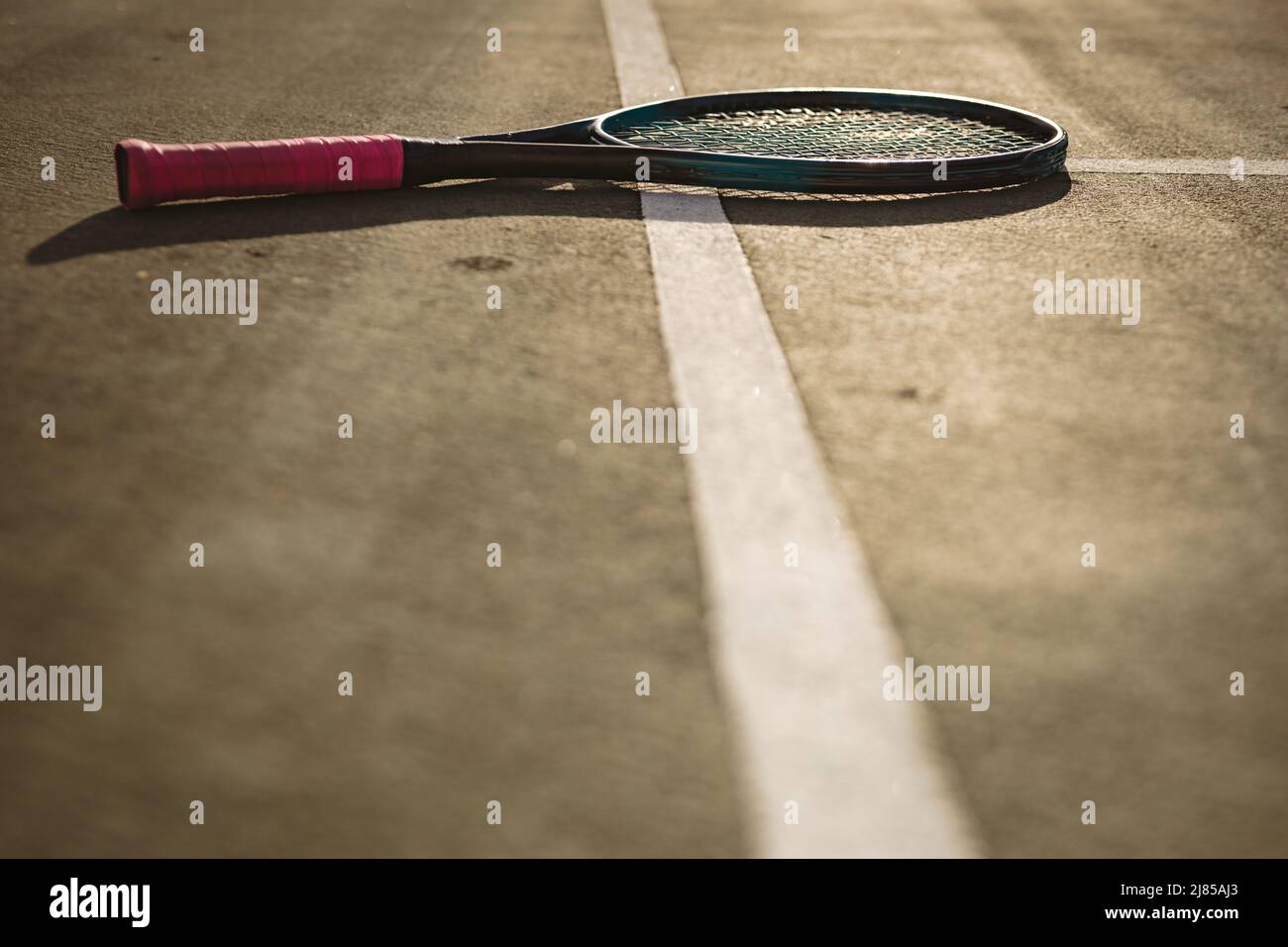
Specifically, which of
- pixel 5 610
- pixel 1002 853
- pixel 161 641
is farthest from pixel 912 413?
pixel 5 610

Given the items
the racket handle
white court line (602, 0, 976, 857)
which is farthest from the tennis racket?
white court line (602, 0, 976, 857)

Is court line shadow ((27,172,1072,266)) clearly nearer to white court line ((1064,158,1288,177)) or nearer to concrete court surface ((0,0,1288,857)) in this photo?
concrete court surface ((0,0,1288,857))

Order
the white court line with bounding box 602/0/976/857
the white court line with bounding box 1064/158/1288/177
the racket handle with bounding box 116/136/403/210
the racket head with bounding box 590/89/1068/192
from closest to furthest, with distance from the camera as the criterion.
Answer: the white court line with bounding box 602/0/976/857, the racket handle with bounding box 116/136/403/210, the racket head with bounding box 590/89/1068/192, the white court line with bounding box 1064/158/1288/177

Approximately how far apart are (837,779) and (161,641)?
3.66 ft

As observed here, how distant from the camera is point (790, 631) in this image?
243 cm

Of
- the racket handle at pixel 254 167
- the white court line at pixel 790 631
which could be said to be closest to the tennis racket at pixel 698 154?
the racket handle at pixel 254 167

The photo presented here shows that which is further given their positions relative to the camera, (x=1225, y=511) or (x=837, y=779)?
(x=1225, y=511)

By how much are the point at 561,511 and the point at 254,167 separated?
8.00 feet

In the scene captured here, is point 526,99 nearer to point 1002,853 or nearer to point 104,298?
point 104,298

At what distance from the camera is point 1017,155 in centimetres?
510

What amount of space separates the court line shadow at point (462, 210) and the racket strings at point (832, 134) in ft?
1.00

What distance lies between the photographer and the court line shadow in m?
4.30

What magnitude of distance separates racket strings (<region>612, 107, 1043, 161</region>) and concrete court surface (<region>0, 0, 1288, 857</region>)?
0.37 metres

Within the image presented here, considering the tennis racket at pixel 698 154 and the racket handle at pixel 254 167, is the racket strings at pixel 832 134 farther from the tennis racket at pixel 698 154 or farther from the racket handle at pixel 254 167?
the racket handle at pixel 254 167
